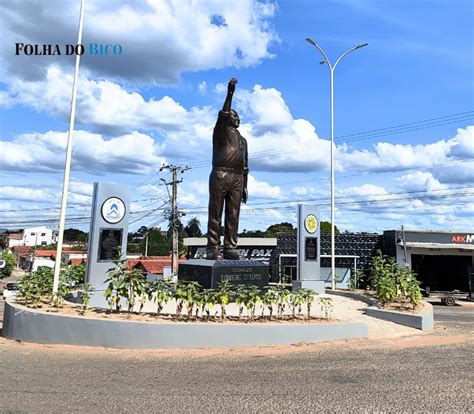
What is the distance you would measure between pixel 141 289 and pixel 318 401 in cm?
449

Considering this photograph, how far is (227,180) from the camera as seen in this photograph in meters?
13.3

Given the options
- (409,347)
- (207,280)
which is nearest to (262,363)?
(409,347)

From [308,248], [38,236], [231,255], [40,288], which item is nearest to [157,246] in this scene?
[38,236]

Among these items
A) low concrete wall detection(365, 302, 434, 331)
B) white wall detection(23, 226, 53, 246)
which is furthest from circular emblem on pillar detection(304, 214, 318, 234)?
white wall detection(23, 226, 53, 246)

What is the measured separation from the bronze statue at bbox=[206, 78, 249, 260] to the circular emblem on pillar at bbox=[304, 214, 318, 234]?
526 centimetres

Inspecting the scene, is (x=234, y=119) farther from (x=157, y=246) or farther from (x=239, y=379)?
(x=157, y=246)

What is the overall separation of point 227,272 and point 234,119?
14.8 feet

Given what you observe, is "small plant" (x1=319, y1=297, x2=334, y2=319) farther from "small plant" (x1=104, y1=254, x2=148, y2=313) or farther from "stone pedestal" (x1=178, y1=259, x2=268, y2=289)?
"small plant" (x1=104, y1=254, x2=148, y2=313)

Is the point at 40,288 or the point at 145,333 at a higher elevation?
the point at 40,288

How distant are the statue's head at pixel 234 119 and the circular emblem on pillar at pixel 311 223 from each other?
6410 millimetres

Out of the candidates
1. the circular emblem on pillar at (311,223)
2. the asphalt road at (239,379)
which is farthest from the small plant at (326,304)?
the circular emblem on pillar at (311,223)

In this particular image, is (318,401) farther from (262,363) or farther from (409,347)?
(409,347)

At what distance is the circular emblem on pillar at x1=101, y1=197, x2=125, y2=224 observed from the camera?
1205 cm

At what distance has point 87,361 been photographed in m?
6.50
